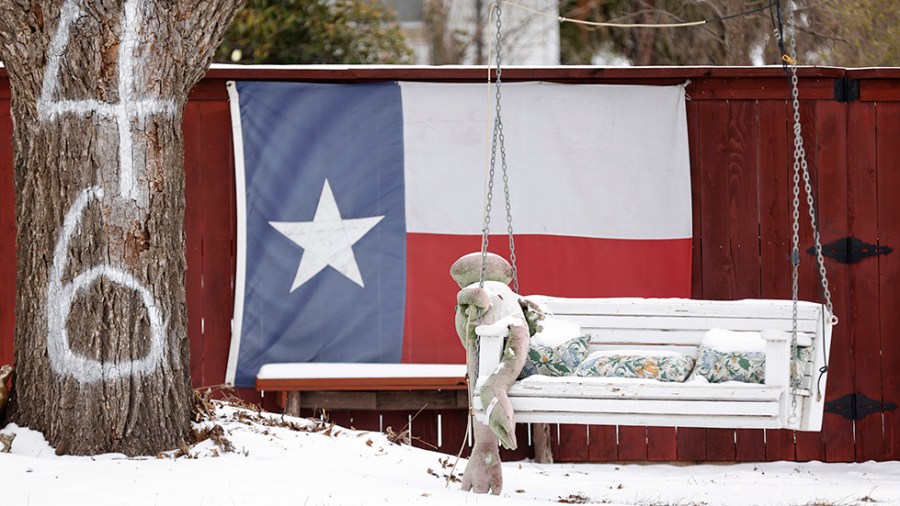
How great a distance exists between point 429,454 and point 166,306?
180 centimetres

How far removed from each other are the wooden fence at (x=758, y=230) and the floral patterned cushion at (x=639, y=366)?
1886 mm

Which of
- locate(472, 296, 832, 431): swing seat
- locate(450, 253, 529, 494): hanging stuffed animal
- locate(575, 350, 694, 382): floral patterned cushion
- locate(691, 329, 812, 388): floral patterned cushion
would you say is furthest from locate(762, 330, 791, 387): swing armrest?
locate(450, 253, 529, 494): hanging stuffed animal

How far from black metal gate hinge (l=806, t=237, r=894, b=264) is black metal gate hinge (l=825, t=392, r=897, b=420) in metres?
0.85

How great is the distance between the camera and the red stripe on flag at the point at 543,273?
303 inches

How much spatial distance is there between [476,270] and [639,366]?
0.95 m

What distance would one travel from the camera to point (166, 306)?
5.65 m

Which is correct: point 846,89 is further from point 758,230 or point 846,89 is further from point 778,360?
point 778,360

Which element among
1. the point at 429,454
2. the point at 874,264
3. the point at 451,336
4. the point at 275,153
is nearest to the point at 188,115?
A: the point at 275,153

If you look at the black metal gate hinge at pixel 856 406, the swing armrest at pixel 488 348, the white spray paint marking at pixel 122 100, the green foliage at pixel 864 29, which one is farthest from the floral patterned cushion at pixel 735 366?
the green foliage at pixel 864 29

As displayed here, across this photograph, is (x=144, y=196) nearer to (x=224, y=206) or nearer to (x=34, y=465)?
(x=34, y=465)

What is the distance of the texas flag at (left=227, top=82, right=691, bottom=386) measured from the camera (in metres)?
7.66

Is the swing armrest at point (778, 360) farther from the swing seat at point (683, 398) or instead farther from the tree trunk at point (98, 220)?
the tree trunk at point (98, 220)

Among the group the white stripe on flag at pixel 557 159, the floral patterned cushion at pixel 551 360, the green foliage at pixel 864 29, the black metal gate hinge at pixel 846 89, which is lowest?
the floral patterned cushion at pixel 551 360

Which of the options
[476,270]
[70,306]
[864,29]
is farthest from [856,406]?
[70,306]
